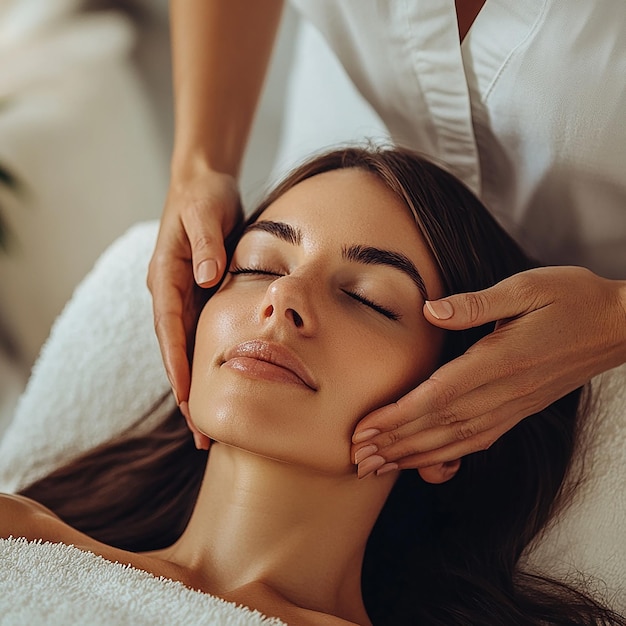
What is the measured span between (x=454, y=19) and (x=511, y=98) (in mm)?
135

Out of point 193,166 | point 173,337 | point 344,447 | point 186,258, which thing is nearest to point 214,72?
point 193,166

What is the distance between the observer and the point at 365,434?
100cm

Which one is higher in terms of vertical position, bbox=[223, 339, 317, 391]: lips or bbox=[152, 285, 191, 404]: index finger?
bbox=[223, 339, 317, 391]: lips

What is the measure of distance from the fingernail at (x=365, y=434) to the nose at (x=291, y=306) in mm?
134

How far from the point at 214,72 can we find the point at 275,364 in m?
0.62

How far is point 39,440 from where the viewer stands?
1479mm

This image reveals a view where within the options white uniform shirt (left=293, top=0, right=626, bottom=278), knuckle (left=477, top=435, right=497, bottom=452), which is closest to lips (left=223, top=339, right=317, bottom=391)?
knuckle (left=477, top=435, right=497, bottom=452)

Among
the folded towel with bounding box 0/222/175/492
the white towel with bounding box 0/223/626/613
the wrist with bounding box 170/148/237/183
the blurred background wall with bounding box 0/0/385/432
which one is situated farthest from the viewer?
the blurred background wall with bounding box 0/0/385/432

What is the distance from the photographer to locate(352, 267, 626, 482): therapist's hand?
3.22 ft

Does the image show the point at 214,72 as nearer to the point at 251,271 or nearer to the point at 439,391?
the point at 251,271

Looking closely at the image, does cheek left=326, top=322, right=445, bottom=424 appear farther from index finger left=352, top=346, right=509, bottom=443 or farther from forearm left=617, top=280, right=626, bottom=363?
forearm left=617, top=280, right=626, bottom=363

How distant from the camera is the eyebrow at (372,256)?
1.09m

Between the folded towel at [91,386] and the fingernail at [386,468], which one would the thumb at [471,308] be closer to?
the fingernail at [386,468]

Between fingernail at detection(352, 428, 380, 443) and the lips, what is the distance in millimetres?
75
